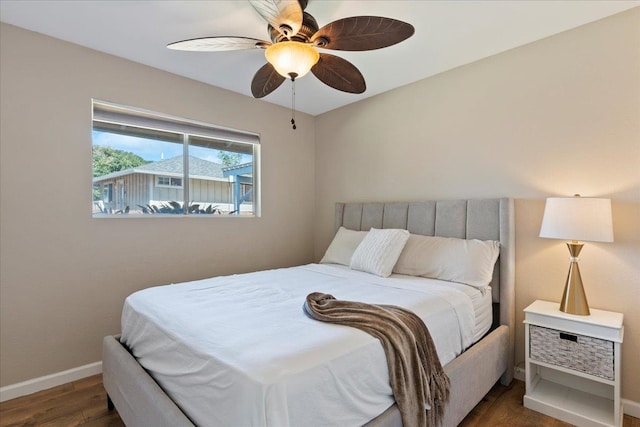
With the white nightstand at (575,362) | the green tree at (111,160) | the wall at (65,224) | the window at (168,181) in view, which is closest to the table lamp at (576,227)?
the white nightstand at (575,362)

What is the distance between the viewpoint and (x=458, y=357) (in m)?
1.82

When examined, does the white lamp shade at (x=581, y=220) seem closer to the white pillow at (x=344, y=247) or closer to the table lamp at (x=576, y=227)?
the table lamp at (x=576, y=227)

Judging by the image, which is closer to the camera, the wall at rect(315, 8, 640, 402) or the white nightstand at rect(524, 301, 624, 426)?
the white nightstand at rect(524, 301, 624, 426)

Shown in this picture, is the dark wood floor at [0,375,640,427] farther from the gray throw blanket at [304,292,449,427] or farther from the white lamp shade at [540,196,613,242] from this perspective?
the white lamp shade at [540,196,613,242]

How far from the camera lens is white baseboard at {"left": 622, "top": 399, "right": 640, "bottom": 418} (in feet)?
6.39

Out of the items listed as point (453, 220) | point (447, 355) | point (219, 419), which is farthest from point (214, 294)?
point (453, 220)

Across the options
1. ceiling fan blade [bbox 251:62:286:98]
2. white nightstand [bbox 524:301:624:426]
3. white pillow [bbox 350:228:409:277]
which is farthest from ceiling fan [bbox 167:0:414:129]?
white nightstand [bbox 524:301:624:426]

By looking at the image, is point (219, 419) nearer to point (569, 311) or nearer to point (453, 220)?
point (569, 311)

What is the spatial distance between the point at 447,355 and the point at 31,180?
9.84ft

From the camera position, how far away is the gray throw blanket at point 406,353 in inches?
54.4

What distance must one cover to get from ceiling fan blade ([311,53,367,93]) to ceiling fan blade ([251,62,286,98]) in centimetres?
27

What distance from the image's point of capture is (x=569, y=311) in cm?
199

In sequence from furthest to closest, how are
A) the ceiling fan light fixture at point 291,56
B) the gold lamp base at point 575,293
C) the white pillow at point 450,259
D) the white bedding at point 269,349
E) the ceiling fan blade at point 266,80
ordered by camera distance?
the white pillow at point 450,259 → the ceiling fan blade at point 266,80 → the gold lamp base at point 575,293 → the ceiling fan light fixture at point 291,56 → the white bedding at point 269,349

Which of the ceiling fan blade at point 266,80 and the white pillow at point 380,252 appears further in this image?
the white pillow at point 380,252
